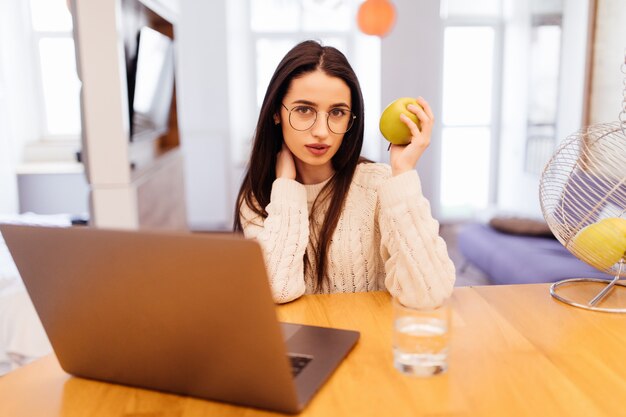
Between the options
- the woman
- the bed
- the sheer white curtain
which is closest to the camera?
the woman

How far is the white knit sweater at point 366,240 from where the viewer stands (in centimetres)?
119

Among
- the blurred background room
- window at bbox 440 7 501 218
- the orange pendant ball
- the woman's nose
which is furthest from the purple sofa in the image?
window at bbox 440 7 501 218

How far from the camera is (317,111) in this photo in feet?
4.49

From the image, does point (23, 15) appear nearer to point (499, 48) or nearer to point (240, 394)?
point (499, 48)

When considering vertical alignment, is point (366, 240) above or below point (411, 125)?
below

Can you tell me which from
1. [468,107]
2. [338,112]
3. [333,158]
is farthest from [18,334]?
[468,107]

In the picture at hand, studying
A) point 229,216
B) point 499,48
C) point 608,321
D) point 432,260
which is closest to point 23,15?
point 229,216

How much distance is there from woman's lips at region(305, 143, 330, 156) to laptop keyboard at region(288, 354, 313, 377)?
622 millimetres

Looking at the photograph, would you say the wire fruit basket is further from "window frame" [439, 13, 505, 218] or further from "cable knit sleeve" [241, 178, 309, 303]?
"window frame" [439, 13, 505, 218]

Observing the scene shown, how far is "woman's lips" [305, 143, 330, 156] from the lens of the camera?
1.38m

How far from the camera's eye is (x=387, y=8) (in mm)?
4195

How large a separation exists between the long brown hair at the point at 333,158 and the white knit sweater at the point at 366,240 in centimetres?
3

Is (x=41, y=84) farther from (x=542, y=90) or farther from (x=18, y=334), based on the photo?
(x=542, y=90)

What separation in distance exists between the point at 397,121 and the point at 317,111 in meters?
0.19
